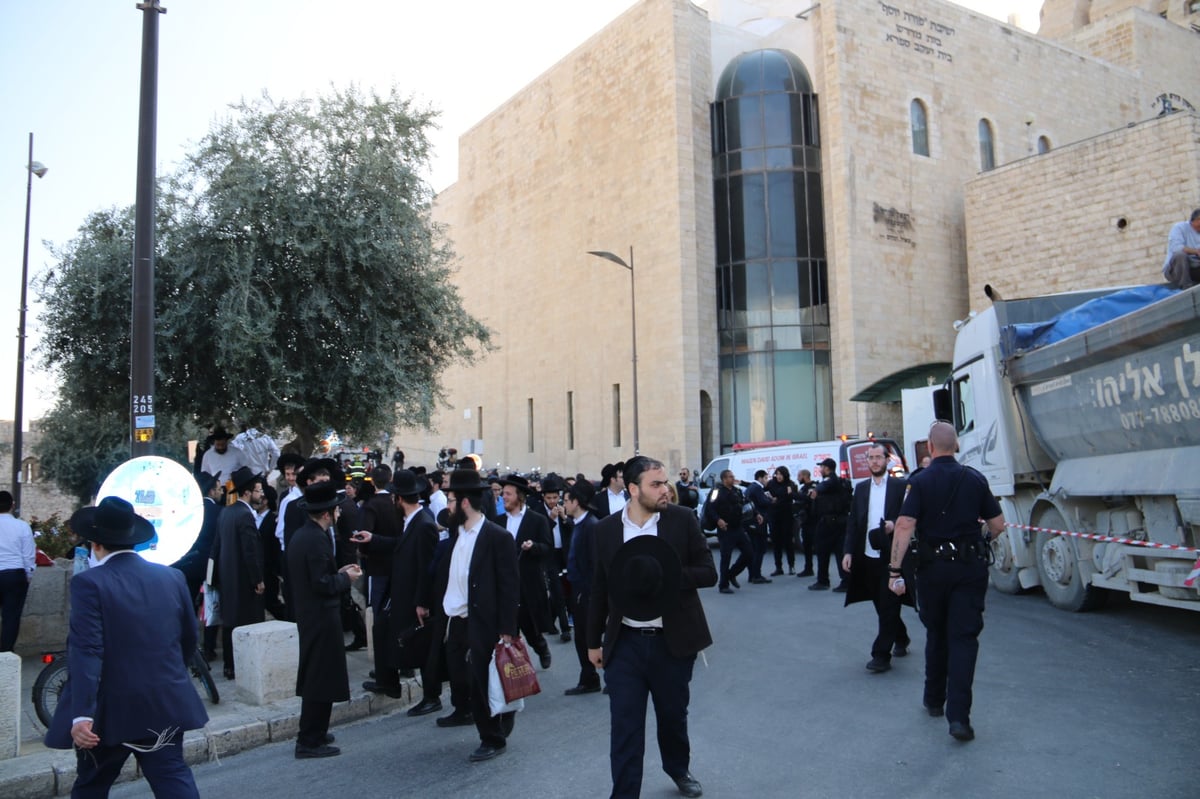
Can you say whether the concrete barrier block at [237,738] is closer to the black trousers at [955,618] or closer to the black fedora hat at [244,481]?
the black fedora hat at [244,481]

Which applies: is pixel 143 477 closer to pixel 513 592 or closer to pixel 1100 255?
pixel 513 592

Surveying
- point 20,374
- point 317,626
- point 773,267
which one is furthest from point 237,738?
point 773,267

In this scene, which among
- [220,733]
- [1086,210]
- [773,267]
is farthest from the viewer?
[773,267]

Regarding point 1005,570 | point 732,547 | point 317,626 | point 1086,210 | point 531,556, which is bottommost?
point 1005,570

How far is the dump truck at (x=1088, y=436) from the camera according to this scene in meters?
7.89

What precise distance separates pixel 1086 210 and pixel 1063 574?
22002mm

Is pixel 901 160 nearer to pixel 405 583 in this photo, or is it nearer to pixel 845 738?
pixel 405 583

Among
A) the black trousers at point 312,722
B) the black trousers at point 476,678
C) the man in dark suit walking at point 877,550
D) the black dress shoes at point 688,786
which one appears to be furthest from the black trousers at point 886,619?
the black trousers at point 312,722

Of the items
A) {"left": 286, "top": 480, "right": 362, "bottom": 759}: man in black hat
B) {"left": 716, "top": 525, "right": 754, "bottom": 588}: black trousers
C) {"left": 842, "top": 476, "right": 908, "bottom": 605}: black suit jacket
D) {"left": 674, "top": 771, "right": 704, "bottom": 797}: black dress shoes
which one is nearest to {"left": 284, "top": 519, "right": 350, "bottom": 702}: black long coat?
{"left": 286, "top": 480, "right": 362, "bottom": 759}: man in black hat

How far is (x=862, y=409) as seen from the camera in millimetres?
32156

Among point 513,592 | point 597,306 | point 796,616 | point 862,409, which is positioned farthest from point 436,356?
point 597,306

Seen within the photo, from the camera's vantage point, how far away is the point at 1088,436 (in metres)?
9.34

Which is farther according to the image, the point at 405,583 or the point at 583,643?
the point at 583,643

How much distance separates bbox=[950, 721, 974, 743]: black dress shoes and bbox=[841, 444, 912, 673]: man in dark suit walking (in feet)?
6.65
